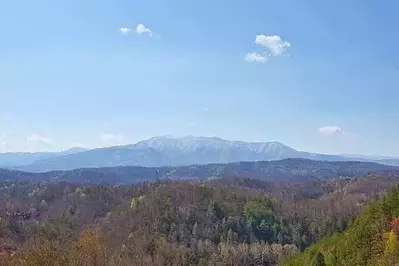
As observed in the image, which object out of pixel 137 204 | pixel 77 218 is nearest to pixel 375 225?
pixel 137 204

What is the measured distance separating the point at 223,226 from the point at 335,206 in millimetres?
57124

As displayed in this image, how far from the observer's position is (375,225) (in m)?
68.6

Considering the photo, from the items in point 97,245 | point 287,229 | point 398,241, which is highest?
point 97,245

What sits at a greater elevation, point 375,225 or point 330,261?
point 375,225

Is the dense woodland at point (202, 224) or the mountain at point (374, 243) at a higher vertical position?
the mountain at point (374, 243)

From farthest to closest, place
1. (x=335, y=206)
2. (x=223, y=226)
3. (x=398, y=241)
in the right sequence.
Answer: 1. (x=335, y=206)
2. (x=223, y=226)
3. (x=398, y=241)

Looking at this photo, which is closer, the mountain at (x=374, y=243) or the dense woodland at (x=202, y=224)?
the mountain at (x=374, y=243)

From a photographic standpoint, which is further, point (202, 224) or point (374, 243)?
point (202, 224)

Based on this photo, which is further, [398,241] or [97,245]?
[398,241]

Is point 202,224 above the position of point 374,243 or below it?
below

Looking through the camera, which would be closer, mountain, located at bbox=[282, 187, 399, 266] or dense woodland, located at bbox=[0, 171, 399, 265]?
mountain, located at bbox=[282, 187, 399, 266]

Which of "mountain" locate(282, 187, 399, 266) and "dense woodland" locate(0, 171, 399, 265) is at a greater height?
"mountain" locate(282, 187, 399, 266)

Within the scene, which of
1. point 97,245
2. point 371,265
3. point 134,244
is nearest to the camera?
point 97,245

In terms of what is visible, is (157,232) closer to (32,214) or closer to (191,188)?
(191,188)
